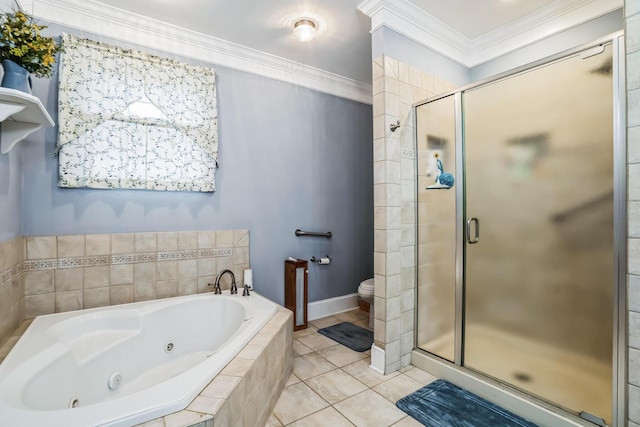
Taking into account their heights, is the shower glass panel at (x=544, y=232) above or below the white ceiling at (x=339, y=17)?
below

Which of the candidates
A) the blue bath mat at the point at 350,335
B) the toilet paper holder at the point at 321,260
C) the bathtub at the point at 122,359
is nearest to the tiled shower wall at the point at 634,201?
the blue bath mat at the point at 350,335

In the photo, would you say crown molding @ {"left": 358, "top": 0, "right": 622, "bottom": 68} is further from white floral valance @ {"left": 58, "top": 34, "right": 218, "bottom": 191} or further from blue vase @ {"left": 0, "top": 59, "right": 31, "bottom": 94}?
blue vase @ {"left": 0, "top": 59, "right": 31, "bottom": 94}

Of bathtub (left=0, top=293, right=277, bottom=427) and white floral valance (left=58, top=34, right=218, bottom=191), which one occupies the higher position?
white floral valance (left=58, top=34, right=218, bottom=191)

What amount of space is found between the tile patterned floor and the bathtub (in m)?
0.51

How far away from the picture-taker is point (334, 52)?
2.77 meters

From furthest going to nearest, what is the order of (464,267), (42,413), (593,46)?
(464,267) < (593,46) < (42,413)

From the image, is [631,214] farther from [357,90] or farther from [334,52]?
[357,90]

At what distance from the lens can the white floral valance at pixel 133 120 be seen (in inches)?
78.7

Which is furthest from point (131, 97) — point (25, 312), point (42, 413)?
point (42, 413)

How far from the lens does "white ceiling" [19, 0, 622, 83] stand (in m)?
2.11

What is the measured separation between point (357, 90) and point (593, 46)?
2349 millimetres

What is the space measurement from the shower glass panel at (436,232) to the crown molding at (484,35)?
2.16 feet

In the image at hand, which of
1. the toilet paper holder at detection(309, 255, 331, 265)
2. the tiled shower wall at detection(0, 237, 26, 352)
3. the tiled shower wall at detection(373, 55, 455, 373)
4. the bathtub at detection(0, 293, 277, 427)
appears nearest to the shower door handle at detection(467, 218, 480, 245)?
the tiled shower wall at detection(373, 55, 455, 373)

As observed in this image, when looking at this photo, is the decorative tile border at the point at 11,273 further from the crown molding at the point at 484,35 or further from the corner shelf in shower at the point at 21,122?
the crown molding at the point at 484,35
